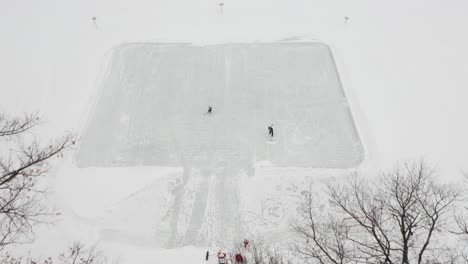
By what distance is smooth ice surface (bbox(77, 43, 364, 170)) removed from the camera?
16109 millimetres

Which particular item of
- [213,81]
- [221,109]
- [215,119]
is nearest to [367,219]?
[215,119]

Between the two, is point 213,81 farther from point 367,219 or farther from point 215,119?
point 367,219

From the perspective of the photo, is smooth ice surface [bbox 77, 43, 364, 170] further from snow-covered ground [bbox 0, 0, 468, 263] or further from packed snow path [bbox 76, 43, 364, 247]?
snow-covered ground [bbox 0, 0, 468, 263]

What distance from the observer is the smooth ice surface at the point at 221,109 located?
16109 millimetres

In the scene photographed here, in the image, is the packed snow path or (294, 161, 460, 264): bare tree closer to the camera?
(294, 161, 460, 264): bare tree

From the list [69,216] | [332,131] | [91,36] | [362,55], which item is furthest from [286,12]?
[69,216]

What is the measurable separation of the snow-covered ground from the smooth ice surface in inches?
14.6

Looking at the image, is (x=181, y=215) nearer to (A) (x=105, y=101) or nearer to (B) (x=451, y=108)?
(A) (x=105, y=101)

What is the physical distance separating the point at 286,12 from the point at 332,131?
9.86 metres

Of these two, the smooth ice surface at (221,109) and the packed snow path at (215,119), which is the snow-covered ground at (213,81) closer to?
the packed snow path at (215,119)

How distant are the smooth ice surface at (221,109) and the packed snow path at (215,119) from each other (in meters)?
0.05

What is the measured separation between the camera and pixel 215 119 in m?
17.4

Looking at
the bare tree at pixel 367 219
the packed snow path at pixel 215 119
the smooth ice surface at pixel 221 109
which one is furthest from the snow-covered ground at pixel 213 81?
the bare tree at pixel 367 219

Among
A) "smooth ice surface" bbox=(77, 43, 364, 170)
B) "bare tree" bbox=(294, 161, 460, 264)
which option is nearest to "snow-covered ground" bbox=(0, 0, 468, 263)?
"smooth ice surface" bbox=(77, 43, 364, 170)
